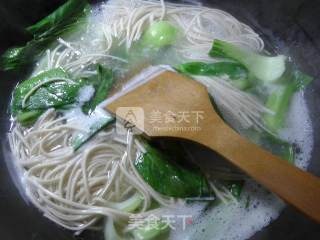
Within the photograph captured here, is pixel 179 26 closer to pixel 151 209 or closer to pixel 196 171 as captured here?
pixel 196 171

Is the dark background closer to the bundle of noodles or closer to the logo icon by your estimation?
the bundle of noodles

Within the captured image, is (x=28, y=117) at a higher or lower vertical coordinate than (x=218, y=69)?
lower

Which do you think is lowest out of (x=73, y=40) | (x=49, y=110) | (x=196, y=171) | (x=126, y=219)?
(x=126, y=219)

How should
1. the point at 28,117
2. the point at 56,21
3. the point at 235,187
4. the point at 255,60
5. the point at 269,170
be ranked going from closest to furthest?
1. the point at 269,170
2. the point at 235,187
3. the point at 28,117
4. the point at 255,60
5. the point at 56,21

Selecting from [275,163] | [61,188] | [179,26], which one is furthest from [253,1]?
[61,188]

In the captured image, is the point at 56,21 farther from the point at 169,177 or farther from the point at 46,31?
A: the point at 169,177

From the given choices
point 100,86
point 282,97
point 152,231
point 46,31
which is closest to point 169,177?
point 152,231

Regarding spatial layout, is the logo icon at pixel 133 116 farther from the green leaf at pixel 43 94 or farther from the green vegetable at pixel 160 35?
the green vegetable at pixel 160 35
